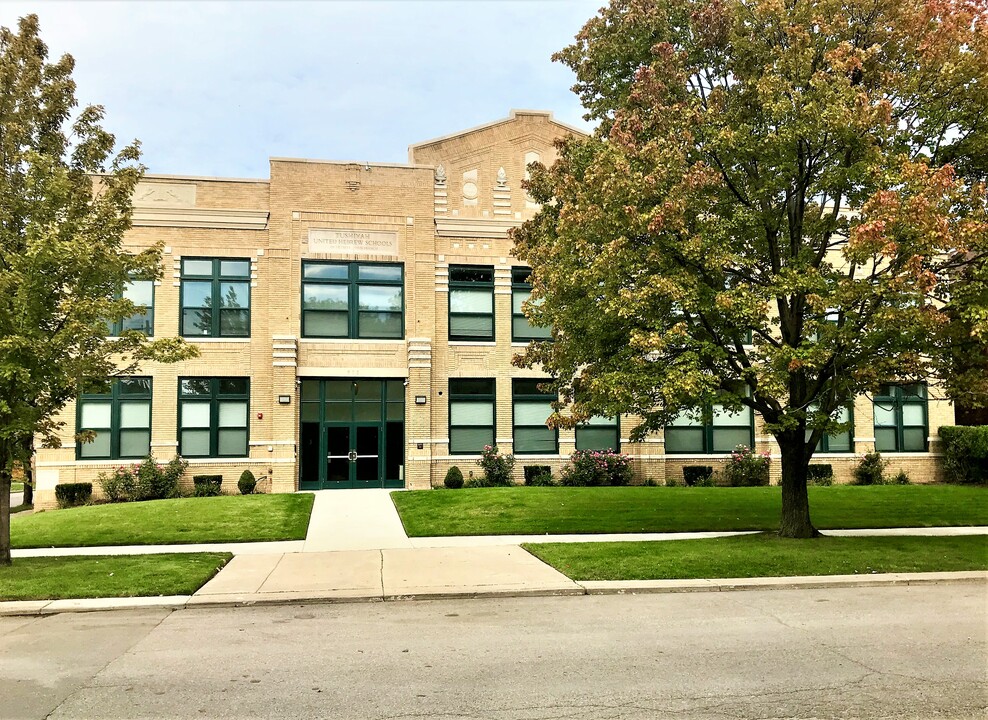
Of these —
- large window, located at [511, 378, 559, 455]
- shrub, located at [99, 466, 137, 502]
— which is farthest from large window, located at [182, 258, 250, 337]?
large window, located at [511, 378, 559, 455]

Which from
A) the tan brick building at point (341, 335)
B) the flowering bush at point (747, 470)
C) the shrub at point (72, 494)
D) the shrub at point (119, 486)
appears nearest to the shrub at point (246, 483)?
the tan brick building at point (341, 335)

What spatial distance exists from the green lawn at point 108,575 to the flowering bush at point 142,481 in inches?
384

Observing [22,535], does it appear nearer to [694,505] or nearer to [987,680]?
[694,505]

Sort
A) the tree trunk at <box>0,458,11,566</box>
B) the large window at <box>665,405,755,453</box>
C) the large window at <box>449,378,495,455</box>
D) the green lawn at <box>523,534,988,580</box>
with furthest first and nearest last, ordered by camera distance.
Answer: the large window at <box>665,405,755,453</box> < the large window at <box>449,378,495,455</box> < the tree trunk at <box>0,458,11,566</box> < the green lawn at <box>523,534,988,580</box>

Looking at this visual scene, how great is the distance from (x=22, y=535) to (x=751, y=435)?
2138cm

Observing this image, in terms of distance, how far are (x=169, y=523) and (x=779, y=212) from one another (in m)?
13.9

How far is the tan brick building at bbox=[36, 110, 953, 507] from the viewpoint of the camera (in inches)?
955

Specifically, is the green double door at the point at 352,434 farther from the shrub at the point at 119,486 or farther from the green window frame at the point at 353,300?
the shrub at the point at 119,486

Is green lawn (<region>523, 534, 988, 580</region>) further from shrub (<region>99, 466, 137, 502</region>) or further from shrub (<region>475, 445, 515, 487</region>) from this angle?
shrub (<region>99, 466, 137, 502</region>)

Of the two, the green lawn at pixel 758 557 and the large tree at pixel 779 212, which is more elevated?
the large tree at pixel 779 212

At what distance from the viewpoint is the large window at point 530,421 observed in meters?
26.0

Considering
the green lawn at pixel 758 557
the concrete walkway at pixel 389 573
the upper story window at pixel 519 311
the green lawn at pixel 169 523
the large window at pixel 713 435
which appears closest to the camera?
the concrete walkway at pixel 389 573

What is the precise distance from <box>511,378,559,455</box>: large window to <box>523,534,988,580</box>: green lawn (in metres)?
11.5

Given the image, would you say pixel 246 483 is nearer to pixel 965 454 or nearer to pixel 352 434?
pixel 352 434
